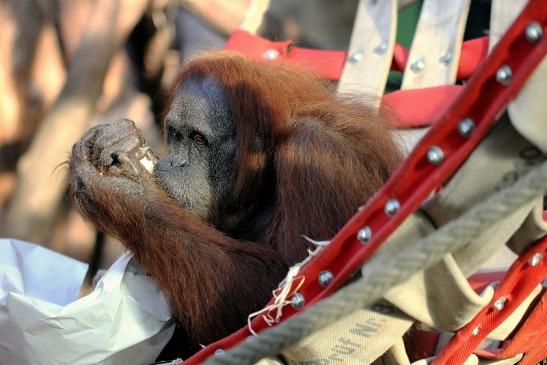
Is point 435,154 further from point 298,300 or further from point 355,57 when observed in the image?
point 355,57

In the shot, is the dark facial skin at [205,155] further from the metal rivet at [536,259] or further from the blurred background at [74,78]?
the blurred background at [74,78]

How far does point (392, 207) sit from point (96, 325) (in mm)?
802

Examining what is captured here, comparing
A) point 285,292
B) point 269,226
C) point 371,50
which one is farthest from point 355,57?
point 285,292

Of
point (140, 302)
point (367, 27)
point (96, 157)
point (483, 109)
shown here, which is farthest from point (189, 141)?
point (483, 109)

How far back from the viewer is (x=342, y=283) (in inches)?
52.9

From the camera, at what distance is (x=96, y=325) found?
70.6 inches

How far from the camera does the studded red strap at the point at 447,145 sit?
119 centimetres

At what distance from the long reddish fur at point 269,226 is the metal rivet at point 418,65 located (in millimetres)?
536

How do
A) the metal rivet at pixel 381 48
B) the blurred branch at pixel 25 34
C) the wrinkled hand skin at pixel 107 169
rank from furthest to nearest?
the blurred branch at pixel 25 34 → the metal rivet at pixel 381 48 → the wrinkled hand skin at pixel 107 169

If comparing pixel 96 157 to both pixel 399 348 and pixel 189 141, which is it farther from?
pixel 399 348

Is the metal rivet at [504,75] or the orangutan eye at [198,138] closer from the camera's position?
the metal rivet at [504,75]

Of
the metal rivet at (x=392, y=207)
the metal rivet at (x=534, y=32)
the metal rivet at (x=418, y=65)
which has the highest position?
the metal rivet at (x=534, y=32)

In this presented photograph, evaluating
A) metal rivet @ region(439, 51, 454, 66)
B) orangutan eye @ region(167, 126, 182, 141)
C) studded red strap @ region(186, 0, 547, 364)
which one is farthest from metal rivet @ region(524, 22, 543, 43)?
metal rivet @ region(439, 51, 454, 66)

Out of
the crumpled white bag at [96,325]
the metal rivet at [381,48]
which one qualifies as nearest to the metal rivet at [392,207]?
the crumpled white bag at [96,325]
